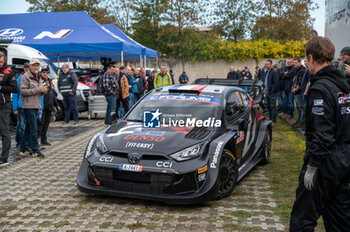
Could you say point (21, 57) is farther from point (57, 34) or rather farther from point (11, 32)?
point (11, 32)

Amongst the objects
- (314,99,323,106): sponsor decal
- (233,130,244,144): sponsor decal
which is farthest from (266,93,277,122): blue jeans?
(314,99,323,106): sponsor decal

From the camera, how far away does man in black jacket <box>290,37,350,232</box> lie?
2623mm

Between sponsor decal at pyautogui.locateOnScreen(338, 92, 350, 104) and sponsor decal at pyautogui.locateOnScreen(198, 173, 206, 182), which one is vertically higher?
sponsor decal at pyautogui.locateOnScreen(338, 92, 350, 104)

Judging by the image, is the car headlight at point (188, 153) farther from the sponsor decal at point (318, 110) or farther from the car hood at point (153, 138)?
the sponsor decal at point (318, 110)

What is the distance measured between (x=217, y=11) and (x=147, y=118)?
128ft

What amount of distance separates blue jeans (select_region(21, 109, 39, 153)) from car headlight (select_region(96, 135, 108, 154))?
2.84 meters

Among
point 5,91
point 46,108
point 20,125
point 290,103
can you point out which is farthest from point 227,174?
point 290,103

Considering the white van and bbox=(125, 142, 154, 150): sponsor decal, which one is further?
the white van

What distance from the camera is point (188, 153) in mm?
4480

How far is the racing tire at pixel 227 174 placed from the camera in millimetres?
4653

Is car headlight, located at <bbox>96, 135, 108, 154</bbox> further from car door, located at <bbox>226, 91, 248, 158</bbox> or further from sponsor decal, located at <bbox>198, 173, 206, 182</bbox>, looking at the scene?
car door, located at <bbox>226, 91, 248, 158</bbox>

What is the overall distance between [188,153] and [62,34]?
1415 cm

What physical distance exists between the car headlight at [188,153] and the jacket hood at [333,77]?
6.76 ft

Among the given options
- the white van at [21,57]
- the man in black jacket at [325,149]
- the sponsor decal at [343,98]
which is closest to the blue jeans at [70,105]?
the white van at [21,57]
